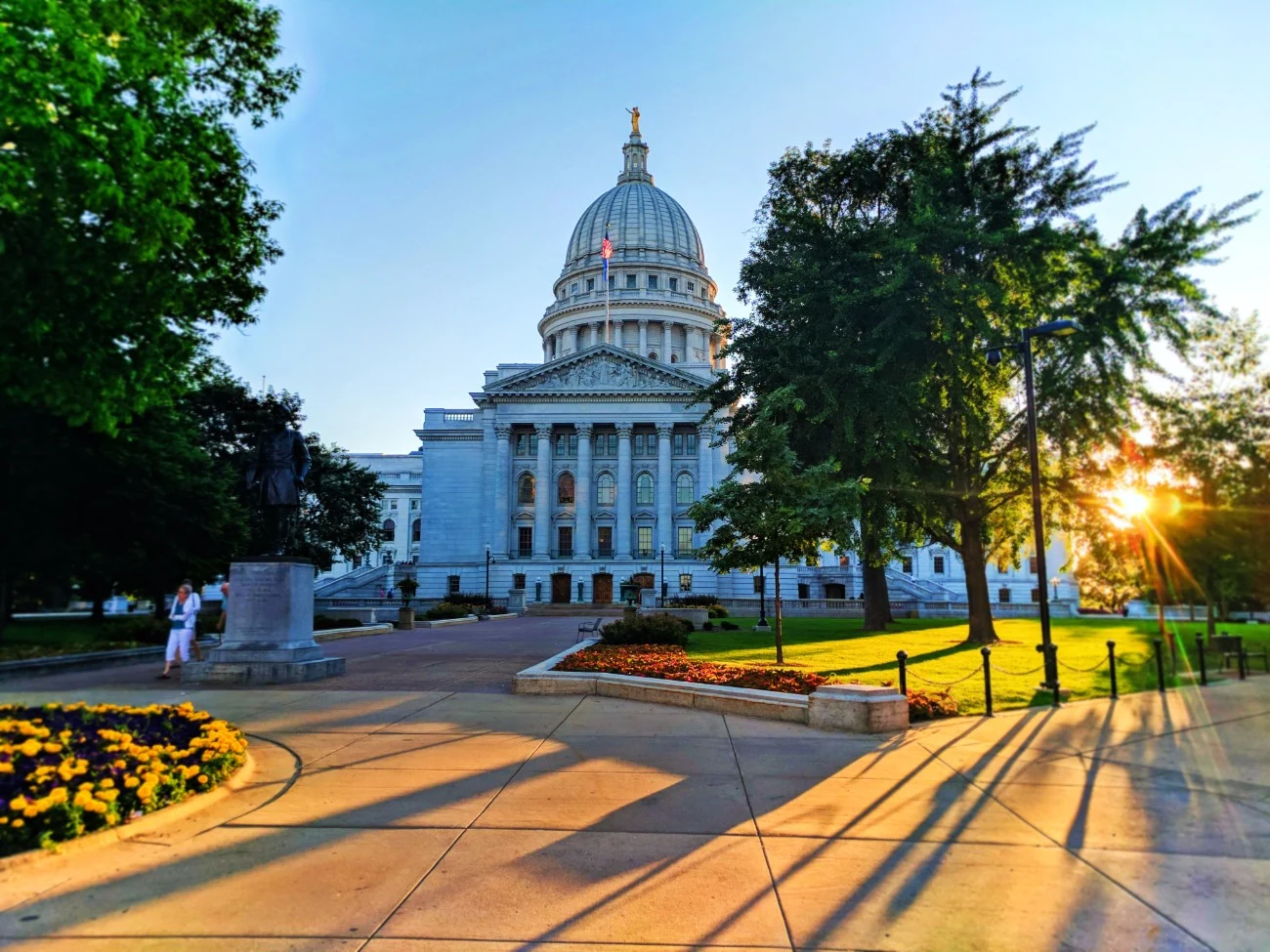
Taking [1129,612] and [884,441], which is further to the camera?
[1129,612]

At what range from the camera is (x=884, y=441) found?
82.7 feet

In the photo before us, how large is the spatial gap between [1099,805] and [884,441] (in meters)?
18.5

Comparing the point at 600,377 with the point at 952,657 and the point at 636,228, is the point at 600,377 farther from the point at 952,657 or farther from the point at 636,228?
the point at 952,657

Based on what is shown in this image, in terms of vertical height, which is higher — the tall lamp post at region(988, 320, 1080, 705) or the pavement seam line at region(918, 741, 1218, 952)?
the tall lamp post at region(988, 320, 1080, 705)

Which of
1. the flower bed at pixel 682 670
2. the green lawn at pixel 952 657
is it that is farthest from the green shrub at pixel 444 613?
the flower bed at pixel 682 670

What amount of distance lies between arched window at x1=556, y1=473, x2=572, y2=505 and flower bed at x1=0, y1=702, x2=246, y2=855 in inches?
2765

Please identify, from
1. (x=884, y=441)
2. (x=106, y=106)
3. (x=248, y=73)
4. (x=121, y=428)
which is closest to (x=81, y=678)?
(x=121, y=428)

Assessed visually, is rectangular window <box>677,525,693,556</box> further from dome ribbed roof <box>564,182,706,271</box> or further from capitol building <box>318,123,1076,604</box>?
dome ribbed roof <box>564,182,706,271</box>

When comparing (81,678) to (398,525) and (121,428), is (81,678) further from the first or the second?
(398,525)

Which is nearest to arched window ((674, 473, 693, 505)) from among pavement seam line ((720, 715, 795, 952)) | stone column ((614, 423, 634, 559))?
stone column ((614, 423, 634, 559))

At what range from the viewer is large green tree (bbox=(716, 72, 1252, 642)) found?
2325cm

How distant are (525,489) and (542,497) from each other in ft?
10.4

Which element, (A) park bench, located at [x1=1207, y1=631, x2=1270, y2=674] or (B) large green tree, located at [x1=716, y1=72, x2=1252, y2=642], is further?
(B) large green tree, located at [x1=716, y1=72, x2=1252, y2=642]

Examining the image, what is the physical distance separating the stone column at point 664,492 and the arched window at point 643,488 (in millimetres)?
1110
